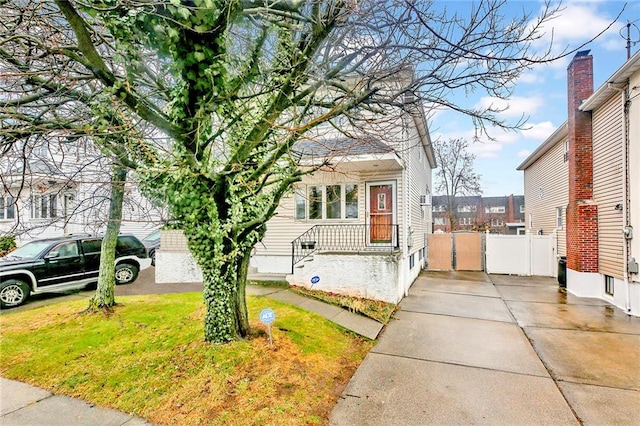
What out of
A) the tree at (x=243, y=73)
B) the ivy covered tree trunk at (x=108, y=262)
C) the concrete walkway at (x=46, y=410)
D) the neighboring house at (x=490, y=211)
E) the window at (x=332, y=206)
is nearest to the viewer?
the concrete walkway at (x=46, y=410)

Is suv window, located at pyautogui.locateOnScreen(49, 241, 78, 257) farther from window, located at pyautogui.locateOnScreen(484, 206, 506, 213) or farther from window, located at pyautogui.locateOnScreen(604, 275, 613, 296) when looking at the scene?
window, located at pyautogui.locateOnScreen(484, 206, 506, 213)

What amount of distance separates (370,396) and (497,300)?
21.5ft

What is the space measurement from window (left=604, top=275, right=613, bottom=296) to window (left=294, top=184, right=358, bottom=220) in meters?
7.33

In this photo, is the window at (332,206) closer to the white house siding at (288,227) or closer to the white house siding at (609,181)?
the white house siding at (288,227)

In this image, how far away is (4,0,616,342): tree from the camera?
365 centimetres

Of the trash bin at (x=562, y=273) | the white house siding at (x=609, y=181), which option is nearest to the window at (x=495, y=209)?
the trash bin at (x=562, y=273)

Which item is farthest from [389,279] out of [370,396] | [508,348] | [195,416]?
[195,416]

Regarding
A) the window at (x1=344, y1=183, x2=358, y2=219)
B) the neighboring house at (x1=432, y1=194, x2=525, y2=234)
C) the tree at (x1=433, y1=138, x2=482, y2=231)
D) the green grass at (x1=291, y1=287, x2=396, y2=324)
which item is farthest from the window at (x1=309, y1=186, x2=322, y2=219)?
the neighboring house at (x1=432, y1=194, x2=525, y2=234)

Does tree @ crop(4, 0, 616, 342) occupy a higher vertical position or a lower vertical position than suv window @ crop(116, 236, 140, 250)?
higher

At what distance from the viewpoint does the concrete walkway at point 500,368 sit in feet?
11.6

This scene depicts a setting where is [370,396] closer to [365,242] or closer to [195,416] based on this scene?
[195,416]

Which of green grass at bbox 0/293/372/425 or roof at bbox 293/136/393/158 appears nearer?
green grass at bbox 0/293/372/425

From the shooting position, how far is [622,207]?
787 centimetres

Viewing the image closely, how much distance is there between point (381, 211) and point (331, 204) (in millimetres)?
1694
